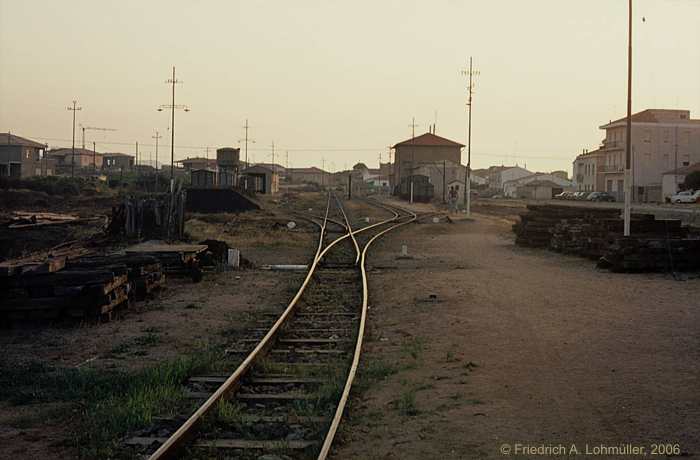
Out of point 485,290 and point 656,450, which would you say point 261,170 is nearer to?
point 485,290

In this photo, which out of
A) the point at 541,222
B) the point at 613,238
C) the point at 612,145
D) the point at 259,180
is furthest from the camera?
the point at 612,145

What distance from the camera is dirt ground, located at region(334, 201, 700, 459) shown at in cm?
660

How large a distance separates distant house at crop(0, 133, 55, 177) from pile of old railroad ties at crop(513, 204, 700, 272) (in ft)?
227

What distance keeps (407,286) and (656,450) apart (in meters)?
10.7

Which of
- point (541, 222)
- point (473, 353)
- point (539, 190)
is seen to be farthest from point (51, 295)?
point (539, 190)

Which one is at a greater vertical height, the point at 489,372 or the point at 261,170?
the point at 261,170

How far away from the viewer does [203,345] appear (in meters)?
10.4

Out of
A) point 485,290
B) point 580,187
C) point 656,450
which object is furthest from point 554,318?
point 580,187

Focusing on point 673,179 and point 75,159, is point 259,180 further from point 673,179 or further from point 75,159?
point 75,159

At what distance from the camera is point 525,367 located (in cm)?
905

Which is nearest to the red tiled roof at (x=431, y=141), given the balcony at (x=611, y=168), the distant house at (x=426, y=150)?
the distant house at (x=426, y=150)

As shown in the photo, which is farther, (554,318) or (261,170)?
(261,170)

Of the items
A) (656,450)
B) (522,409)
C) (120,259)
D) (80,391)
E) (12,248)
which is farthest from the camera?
(12,248)

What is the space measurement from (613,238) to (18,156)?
258 feet
